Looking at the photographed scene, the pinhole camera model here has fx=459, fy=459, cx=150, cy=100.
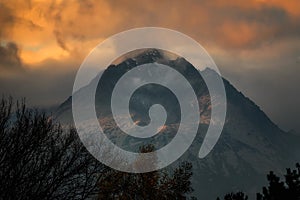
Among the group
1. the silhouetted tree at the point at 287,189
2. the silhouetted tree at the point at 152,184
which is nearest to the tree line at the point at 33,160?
the silhouetted tree at the point at 152,184

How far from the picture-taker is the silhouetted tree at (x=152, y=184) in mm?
49281

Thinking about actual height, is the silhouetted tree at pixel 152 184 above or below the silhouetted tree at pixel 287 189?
above

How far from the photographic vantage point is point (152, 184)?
166ft

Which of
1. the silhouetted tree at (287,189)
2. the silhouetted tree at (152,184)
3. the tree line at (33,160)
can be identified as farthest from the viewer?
the silhouetted tree at (152,184)

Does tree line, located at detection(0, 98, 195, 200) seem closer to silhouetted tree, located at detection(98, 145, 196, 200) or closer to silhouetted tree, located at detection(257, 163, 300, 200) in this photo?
silhouetted tree, located at detection(98, 145, 196, 200)

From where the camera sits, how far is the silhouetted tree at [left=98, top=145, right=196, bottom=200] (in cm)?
4928

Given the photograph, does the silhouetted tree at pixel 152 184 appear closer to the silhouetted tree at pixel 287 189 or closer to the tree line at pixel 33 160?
the tree line at pixel 33 160

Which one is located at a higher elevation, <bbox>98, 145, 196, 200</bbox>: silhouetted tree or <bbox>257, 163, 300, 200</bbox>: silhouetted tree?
<bbox>98, 145, 196, 200</bbox>: silhouetted tree

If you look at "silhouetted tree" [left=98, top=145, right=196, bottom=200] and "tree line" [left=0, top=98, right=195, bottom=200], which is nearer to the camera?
"tree line" [left=0, top=98, right=195, bottom=200]

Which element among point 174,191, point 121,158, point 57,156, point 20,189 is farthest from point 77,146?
point 174,191

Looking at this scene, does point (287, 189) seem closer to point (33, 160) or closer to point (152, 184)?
point (152, 184)

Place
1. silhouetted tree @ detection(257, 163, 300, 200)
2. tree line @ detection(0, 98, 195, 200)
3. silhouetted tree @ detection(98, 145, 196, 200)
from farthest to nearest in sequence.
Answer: silhouetted tree @ detection(98, 145, 196, 200)
silhouetted tree @ detection(257, 163, 300, 200)
tree line @ detection(0, 98, 195, 200)

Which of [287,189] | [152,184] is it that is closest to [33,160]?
[287,189]

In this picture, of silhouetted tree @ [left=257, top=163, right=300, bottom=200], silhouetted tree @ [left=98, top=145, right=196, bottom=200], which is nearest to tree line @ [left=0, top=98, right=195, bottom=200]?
silhouetted tree @ [left=98, top=145, right=196, bottom=200]
